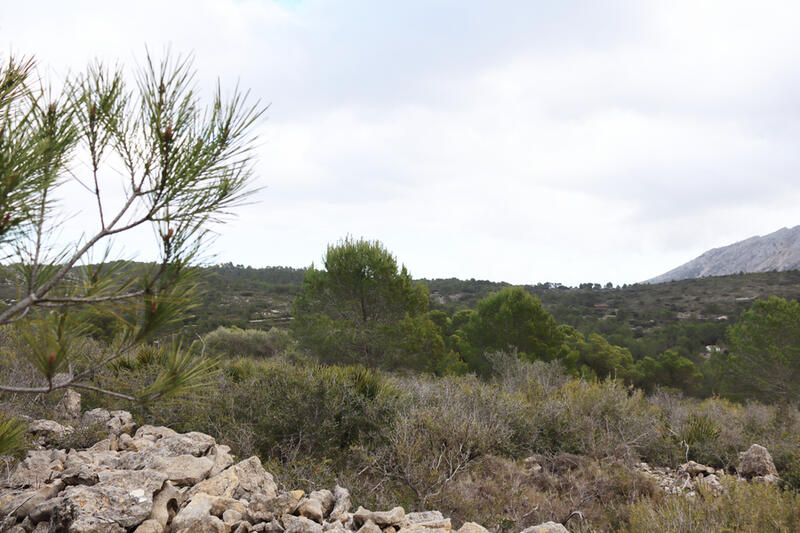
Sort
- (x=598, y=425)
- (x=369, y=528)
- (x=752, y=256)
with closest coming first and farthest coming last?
(x=369, y=528), (x=598, y=425), (x=752, y=256)

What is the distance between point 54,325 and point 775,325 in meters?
20.4

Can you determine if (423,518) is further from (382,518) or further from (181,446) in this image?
(181,446)

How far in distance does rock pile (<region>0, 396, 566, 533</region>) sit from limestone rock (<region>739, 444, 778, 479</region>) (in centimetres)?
604

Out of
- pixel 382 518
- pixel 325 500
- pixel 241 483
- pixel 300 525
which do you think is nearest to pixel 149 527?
pixel 241 483

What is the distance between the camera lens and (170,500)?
3.28 m

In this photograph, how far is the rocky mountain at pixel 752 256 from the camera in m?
95.9

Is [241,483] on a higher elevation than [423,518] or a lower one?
higher

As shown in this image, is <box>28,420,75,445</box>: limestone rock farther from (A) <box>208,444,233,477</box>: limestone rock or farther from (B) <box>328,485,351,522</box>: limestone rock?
(B) <box>328,485,351,522</box>: limestone rock

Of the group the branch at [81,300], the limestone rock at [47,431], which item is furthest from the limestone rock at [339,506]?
the limestone rock at [47,431]

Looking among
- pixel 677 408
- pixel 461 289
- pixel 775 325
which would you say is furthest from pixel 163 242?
pixel 461 289

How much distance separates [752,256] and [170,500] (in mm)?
145540

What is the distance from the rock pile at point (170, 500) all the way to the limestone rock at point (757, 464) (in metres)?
6.04

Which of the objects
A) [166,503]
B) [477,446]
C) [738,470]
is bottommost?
[738,470]

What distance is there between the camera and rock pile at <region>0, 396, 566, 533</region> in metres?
2.87
